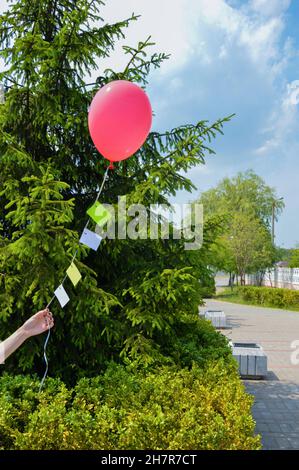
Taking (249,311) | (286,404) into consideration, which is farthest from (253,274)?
(286,404)

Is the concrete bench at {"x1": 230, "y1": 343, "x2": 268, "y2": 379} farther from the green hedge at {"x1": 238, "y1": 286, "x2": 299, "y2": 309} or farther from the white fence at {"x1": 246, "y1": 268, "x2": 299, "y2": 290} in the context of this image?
the white fence at {"x1": 246, "y1": 268, "x2": 299, "y2": 290}

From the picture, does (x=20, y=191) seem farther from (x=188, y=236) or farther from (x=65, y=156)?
(x=188, y=236)

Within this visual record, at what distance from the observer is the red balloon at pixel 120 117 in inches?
136

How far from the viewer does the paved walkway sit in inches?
210

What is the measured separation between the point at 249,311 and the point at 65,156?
17.7 metres

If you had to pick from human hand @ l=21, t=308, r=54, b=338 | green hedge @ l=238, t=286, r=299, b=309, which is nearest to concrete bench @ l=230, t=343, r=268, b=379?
human hand @ l=21, t=308, r=54, b=338

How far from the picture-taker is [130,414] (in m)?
→ 3.23

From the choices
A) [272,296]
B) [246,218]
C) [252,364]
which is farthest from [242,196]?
[252,364]

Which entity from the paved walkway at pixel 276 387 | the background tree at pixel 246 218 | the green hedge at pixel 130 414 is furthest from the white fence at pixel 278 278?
the green hedge at pixel 130 414

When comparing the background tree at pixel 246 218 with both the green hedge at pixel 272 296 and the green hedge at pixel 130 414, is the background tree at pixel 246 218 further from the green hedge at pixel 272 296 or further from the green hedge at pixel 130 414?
the green hedge at pixel 130 414

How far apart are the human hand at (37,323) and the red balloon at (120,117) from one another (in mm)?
1464

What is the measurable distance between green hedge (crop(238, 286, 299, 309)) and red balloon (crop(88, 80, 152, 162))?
1986cm

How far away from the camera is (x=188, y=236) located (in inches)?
182

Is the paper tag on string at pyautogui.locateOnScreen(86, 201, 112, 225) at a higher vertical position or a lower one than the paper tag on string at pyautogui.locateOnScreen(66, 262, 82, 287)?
higher
